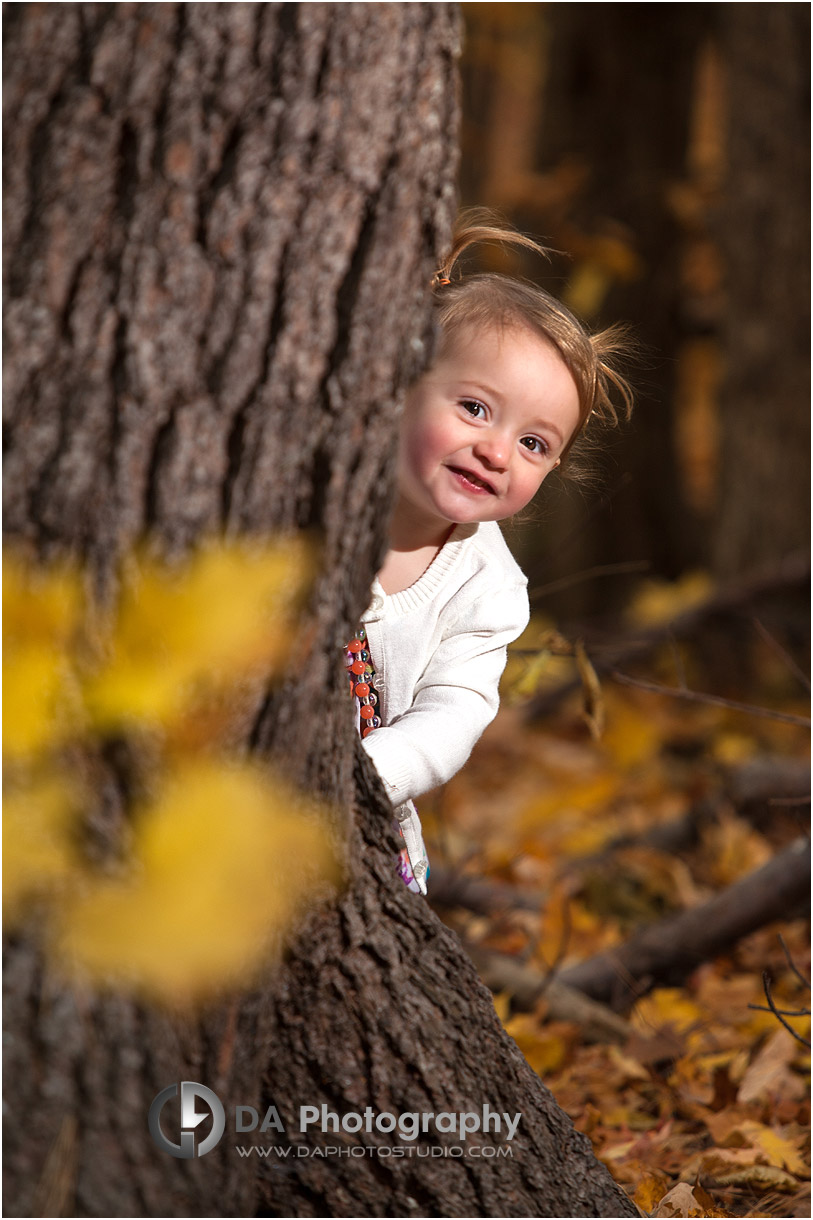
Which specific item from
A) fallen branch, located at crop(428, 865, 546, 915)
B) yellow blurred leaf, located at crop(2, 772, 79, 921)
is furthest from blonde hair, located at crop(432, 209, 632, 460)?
fallen branch, located at crop(428, 865, 546, 915)

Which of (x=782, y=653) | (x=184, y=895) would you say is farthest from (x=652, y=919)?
(x=184, y=895)

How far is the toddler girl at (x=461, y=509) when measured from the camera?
55.9 inches

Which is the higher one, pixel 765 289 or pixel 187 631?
pixel 187 631

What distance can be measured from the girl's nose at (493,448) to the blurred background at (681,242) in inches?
121

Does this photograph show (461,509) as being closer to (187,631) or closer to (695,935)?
(187,631)

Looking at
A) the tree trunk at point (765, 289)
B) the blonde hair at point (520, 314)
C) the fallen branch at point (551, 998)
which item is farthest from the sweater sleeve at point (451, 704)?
the tree trunk at point (765, 289)

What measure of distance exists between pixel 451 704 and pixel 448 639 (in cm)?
11

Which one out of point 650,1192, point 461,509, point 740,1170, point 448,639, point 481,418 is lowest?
point 740,1170

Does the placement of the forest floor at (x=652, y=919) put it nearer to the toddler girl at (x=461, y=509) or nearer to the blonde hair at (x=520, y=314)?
the toddler girl at (x=461, y=509)

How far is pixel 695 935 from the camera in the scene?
2428 millimetres

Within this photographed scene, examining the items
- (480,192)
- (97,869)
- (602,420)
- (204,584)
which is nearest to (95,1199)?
(97,869)

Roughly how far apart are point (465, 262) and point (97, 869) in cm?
116

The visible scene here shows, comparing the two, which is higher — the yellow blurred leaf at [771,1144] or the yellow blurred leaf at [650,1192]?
the yellow blurred leaf at [650,1192]

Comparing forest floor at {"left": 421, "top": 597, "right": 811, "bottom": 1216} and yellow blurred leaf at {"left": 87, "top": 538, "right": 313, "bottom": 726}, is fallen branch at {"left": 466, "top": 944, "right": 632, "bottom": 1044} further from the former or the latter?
yellow blurred leaf at {"left": 87, "top": 538, "right": 313, "bottom": 726}
